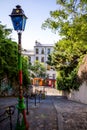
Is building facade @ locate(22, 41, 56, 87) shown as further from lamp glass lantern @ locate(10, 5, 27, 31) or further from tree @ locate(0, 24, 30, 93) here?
lamp glass lantern @ locate(10, 5, 27, 31)

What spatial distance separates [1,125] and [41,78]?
2625 inches

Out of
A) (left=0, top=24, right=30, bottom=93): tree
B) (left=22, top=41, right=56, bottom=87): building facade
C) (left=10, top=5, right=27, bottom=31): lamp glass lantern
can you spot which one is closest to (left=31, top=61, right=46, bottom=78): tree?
(left=22, top=41, right=56, bottom=87): building facade

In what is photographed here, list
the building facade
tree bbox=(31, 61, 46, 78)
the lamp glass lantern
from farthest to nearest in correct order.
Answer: the building facade → tree bbox=(31, 61, 46, 78) → the lamp glass lantern

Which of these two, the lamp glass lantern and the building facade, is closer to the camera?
the lamp glass lantern

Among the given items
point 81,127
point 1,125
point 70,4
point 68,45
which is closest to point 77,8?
point 70,4

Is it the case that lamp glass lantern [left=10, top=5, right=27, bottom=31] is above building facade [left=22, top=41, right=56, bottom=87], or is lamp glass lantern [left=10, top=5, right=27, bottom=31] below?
below

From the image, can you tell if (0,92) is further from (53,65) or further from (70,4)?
(70,4)

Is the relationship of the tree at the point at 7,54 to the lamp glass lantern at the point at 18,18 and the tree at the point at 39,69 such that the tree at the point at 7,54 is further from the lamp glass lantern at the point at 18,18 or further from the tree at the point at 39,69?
the tree at the point at 39,69

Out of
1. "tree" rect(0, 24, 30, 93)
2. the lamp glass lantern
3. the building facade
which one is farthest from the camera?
the building facade

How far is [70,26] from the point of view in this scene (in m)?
12.9

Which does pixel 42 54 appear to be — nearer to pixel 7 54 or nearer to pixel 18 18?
pixel 7 54

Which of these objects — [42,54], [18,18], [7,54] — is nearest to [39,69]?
[42,54]

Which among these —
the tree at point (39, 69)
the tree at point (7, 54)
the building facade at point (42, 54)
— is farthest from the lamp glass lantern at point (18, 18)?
the building facade at point (42, 54)

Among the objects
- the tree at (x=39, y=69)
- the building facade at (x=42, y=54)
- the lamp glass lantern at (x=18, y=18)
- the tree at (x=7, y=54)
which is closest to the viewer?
the lamp glass lantern at (x=18, y=18)
